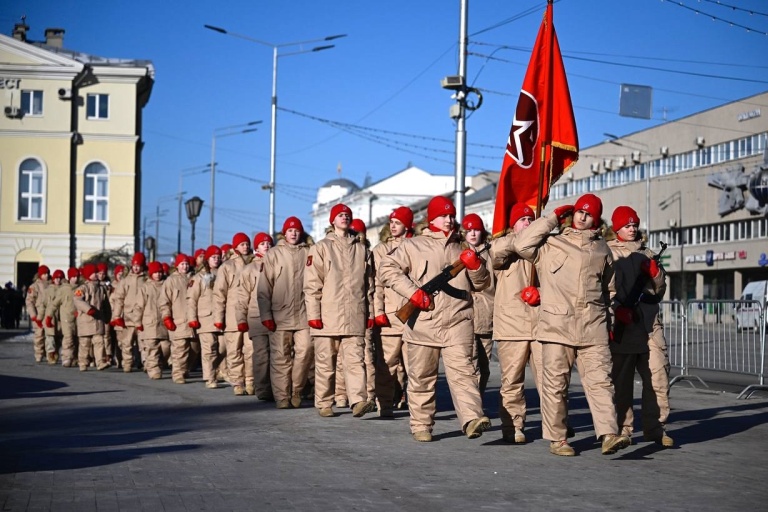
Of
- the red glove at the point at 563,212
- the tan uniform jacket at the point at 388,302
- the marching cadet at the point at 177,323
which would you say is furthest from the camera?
the marching cadet at the point at 177,323

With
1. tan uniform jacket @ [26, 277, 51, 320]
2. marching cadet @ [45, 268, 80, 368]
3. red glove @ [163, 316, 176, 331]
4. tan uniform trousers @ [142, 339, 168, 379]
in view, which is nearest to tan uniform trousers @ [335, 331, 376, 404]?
red glove @ [163, 316, 176, 331]

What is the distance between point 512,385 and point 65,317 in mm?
14493

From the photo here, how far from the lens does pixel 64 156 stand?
190 feet

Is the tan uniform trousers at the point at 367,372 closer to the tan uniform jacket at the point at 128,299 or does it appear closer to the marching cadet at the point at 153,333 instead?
the marching cadet at the point at 153,333

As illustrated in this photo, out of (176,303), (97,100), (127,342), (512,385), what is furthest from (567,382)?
(97,100)

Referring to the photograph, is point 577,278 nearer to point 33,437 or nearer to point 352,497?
point 352,497

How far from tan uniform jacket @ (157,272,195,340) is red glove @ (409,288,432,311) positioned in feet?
29.0

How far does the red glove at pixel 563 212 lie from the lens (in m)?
9.54

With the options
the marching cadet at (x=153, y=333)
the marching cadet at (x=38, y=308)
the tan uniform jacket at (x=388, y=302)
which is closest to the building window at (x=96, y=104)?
the marching cadet at (x=38, y=308)

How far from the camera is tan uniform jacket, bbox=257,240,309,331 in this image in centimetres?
1355

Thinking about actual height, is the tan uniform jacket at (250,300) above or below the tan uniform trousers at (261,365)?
above

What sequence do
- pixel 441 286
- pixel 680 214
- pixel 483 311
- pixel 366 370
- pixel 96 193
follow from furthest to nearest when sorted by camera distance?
pixel 680 214
pixel 96 193
pixel 366 370
pixel 483 311
pixel 441 286

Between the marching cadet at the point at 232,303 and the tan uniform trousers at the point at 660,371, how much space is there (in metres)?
6.92

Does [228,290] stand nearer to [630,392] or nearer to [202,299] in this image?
[202,299]
